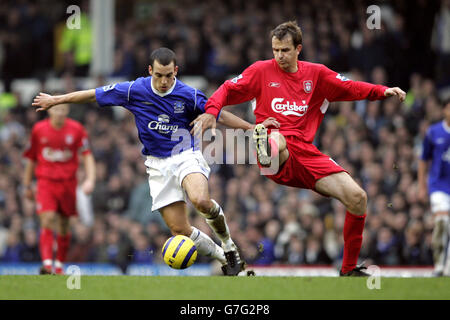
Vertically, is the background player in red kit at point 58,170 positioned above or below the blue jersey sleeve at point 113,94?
below

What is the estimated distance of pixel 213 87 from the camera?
17.7 meters

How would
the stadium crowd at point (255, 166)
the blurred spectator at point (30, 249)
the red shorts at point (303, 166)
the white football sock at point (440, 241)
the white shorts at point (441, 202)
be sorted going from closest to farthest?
the red shorts at point (303, 166)
the white football sock at point (440, 241)
the white shorts at point (441, 202)
the stadium crowd at point (255, 166)
the blurred spectator at point (30, 249)

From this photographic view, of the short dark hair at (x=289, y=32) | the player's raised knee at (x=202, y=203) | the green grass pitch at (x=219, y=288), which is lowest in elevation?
the green grass pitch at (x=219, y=288)

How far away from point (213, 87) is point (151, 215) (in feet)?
10.6

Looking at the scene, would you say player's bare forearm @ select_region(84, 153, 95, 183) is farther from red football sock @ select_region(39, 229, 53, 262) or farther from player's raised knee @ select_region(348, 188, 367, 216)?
player's raised knee @ select_region(348, 188, 367, 216)

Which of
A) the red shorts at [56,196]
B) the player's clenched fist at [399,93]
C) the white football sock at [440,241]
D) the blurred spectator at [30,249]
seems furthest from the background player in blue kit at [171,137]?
the blurred spectator at [30,249]

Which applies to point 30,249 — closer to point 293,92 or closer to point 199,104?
point 199,104

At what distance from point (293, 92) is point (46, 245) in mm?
4445

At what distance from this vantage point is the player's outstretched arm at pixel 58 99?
873 cm

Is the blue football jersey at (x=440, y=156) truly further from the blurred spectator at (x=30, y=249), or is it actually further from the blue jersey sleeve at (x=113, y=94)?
the blurred spectator at (x=30, y=249)

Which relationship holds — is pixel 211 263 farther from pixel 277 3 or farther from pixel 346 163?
pixel 277 3

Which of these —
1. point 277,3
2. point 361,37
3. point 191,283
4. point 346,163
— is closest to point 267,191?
point 346,163

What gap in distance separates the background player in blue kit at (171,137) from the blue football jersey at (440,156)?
3.84 metres

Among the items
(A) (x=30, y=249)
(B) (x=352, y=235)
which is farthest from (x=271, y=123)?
(A) (x=30, y=249)
